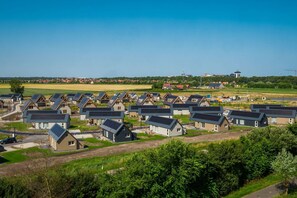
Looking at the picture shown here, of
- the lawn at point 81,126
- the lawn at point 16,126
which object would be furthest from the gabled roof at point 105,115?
the lawn at point 16,126

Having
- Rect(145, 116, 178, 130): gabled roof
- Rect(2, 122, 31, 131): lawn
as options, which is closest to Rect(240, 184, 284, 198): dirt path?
Rect(145, 116, 178, 130): gabled roof

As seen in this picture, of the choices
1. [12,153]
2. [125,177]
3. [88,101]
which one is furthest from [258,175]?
[88,101]

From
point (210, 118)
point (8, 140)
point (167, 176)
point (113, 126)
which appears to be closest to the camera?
point (167, 176)

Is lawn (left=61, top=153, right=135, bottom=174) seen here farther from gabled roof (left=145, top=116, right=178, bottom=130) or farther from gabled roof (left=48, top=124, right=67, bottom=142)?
gabled roof (left=145, top=116, right=178, bottom=130)

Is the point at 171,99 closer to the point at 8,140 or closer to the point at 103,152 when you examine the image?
the point at 103,152

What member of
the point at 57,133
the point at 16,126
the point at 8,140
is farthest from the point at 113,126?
the point at 16,126

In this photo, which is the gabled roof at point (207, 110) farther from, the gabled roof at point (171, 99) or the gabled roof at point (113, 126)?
the gabled roof at point (113, 126)
